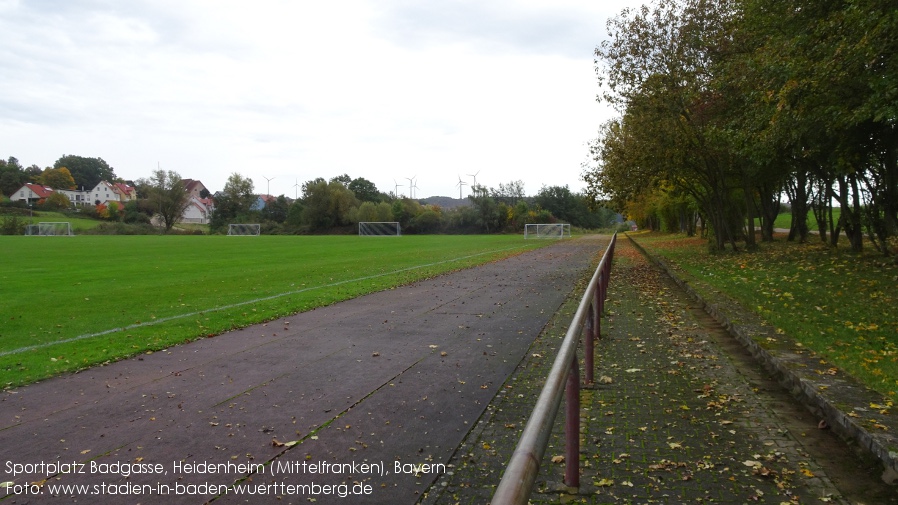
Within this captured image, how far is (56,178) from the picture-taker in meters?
137

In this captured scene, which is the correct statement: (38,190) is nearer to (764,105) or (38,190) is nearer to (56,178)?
(56,178)

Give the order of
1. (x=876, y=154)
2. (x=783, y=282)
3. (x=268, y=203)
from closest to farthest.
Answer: (x=783, y=282) → (x=876, y=154) → (x=268, y=203)

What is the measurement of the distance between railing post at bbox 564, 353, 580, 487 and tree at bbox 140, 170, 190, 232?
108348 mm

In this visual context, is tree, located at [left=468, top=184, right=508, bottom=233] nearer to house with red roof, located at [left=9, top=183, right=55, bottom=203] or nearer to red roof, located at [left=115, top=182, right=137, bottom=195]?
house with red roof, located at [left=9, top=183, right=55, bottom=203]

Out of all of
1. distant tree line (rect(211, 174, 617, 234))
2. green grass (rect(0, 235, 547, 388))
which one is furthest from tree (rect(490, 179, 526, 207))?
green grass (rect(0, 235, 547, 388))

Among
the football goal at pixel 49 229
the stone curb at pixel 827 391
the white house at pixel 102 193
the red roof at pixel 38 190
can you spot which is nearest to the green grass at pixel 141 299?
the stone curb at pixel 827 391

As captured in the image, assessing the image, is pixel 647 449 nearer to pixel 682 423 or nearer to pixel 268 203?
pixel 682 423

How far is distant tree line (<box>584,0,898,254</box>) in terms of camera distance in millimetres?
11695

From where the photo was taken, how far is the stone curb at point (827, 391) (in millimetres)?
4395

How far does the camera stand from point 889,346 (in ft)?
25.1

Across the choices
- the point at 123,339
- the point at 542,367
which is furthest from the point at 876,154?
the point at 123,339

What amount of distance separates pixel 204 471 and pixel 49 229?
84931 mm

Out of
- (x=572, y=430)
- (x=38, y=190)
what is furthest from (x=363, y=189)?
(x=572, y=430)

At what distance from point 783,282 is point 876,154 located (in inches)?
257
